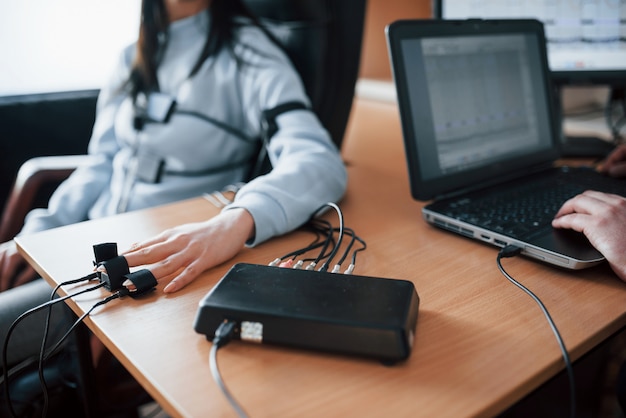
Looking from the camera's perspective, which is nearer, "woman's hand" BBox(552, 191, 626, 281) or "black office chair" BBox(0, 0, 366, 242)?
"woman's hand" BBox(552, 191, 626, 281)

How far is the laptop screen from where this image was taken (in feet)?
2.62

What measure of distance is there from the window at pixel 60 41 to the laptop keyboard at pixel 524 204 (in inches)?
48.4

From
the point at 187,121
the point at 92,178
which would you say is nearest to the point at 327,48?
the point at 187,121

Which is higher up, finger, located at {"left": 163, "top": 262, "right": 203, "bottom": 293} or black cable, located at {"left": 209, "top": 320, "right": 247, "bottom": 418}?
finger, located at {"left": 163, "top": 262, "right": 203, "bottom": 293}

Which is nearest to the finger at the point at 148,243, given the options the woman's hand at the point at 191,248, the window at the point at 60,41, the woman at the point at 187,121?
the woman's hand at the point at 191,248

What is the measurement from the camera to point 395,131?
1.42 metres

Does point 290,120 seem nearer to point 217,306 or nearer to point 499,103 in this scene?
point 499,103

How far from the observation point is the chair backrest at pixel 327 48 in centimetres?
109

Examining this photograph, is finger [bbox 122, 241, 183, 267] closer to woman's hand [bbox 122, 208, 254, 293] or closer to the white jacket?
woman's hand [bbox 122, 208, 254, 293]

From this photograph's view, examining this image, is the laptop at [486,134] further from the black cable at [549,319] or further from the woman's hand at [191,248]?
the woman's hand at [191,248]

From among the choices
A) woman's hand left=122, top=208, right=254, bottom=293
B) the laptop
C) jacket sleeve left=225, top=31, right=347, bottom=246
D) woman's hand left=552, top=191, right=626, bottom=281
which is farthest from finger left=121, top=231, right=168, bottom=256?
woman's hand left=552, top=191, right=626, bottom=281

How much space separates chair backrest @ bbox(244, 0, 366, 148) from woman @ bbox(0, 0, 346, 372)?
0.06 metres

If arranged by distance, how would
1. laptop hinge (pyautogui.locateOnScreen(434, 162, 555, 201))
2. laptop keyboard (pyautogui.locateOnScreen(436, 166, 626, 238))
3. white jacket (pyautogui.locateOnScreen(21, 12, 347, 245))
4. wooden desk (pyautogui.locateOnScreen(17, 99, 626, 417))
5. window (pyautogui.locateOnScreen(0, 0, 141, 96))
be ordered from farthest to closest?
window (pyautogui.locateOnScreen(0, 0, 141, 96)) → white jacket (pyautogui.locateOnScreen(21, 12, 347, 245)) → laptop hinge (pyautogui.locateOnScreen(434, 162, 555, 201)) → laptop keyboard (pyautogui.locateOnScreen(436, 166, 626, 238)) → wooden desk (pyautogui.locateOnScreen(17, 99, 626, 417))

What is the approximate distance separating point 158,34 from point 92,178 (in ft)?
1.16
